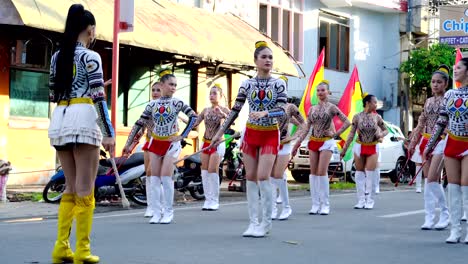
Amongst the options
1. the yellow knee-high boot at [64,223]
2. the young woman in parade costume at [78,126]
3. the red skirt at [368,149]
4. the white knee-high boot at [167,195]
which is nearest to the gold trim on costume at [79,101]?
the young woman in parade costume at [78,126]

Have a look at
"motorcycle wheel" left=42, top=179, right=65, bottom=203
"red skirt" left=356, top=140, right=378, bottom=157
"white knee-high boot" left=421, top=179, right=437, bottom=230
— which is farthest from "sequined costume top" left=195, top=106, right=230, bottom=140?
"white knee-high boot" left=421, top=179, right=437, bottom=230

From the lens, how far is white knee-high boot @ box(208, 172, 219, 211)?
1425cm

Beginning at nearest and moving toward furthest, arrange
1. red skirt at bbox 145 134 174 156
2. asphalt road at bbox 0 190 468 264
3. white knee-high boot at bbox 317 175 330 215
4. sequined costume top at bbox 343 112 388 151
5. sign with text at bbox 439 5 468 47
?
1. asphalt road at bbox 0 190 468 264
2. red skirt at bbox 145 134 174 156
3. white knee-high boot at bbox 317 175 330 215
4. sequined costume top at bbox 343 112 388 151
5. sign with text at bbox 439 5 468 47

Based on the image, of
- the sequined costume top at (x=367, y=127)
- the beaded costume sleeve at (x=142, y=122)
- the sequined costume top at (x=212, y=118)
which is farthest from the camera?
the sequined costume top at (x=367, y=127)

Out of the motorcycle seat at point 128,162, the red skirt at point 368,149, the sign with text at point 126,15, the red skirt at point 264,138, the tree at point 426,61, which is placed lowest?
the motorcycle seat at point 128,162

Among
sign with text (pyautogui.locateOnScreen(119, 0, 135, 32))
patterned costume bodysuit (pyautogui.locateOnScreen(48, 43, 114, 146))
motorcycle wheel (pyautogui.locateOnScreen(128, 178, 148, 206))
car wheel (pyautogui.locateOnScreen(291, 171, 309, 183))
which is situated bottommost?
car wheel (pyautogui.locateOnScreen(291, 171, 309, 183))

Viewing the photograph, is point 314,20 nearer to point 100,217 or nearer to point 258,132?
point 100,217

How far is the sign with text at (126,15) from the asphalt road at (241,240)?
4115 millimetres

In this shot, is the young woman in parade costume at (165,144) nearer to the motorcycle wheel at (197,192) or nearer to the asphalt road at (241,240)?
the asphalt road at (241,240)

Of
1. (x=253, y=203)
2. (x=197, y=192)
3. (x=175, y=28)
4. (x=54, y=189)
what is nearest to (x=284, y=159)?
(x=253, y=203)

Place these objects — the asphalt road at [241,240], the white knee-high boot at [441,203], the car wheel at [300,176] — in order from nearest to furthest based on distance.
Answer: the asphalt road at [241,240]
the white knee-high boot at [441,203]
the car wheel at [300,176]

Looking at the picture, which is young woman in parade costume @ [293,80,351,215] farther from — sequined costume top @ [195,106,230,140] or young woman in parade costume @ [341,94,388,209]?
sequined costume top @ [195,106,230,140]

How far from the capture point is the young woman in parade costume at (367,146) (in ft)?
48.5

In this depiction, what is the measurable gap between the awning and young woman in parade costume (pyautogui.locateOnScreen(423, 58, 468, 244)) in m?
9.34
